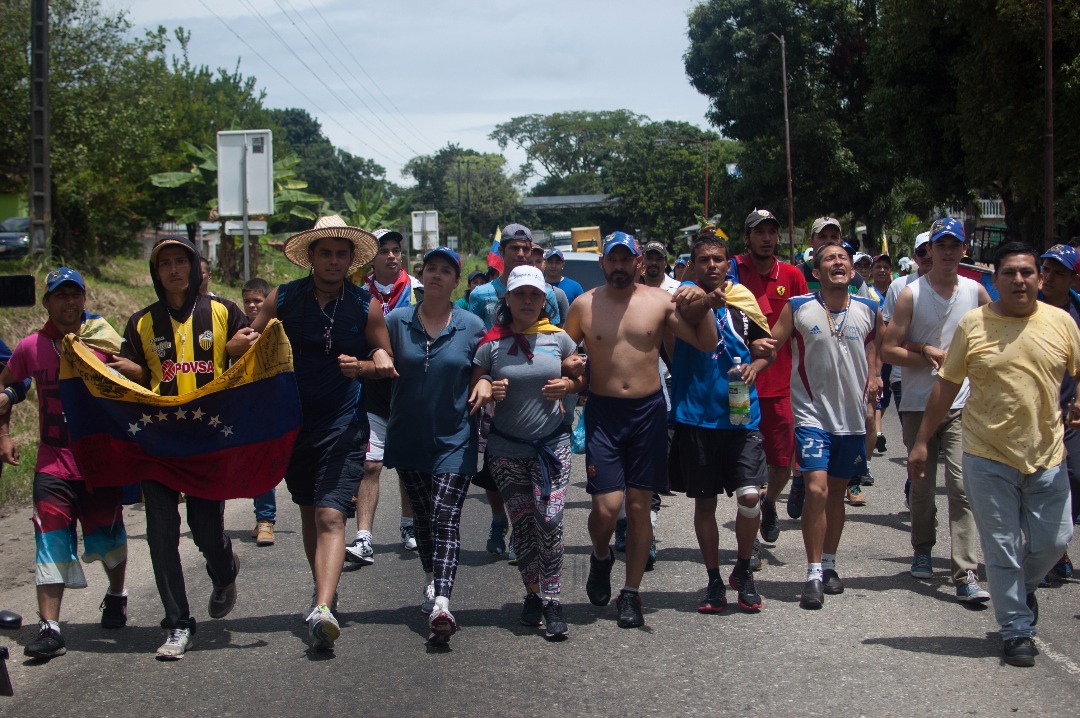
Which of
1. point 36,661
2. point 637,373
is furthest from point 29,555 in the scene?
point 637,373

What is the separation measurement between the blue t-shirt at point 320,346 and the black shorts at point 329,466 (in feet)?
0.22

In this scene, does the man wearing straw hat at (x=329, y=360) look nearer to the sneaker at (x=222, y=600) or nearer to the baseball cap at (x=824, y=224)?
the sneaker at (x=222, y=600)

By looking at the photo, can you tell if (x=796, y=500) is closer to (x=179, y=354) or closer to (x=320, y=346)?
(x=320, y=346)

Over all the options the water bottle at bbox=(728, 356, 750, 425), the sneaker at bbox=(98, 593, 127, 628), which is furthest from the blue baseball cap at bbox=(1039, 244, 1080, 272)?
the sneaker at bbox=(98, 593, 127, 628)

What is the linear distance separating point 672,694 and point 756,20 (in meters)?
41.9

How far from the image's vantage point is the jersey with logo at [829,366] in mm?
6848

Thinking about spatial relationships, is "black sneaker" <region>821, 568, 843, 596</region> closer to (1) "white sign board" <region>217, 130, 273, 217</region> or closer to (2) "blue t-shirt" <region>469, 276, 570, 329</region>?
(2) "blue t-shirt" <region>469, 276, 570, 329</region>

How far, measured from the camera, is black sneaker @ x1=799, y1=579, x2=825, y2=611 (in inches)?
255

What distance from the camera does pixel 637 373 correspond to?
628 centimetres

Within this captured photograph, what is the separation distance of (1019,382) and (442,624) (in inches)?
122

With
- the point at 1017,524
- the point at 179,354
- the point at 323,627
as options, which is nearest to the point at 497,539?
the point at 323,627

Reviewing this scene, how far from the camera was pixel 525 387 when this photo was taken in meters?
6.13

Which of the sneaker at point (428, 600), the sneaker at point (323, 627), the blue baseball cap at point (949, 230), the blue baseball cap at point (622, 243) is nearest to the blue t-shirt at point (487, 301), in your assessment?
the blue baseball cap at point (622, 243)

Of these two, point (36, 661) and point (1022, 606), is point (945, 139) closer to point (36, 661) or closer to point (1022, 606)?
point (1022, 606)
